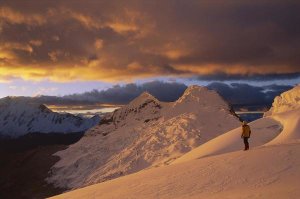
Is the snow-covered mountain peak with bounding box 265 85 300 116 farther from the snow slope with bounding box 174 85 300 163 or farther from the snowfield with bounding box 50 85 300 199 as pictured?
the snowfield with bounding box 50 85 300 199

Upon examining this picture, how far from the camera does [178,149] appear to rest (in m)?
118

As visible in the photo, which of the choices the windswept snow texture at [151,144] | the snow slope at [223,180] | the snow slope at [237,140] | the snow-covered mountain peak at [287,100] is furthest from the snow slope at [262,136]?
the windswept snow texture at [151,144]

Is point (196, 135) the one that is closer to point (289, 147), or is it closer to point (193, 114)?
point (193, 114)

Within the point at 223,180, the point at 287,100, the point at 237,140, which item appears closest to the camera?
the point at 223,180

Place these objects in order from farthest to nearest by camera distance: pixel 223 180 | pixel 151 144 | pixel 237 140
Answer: pixel 151 144, pixel 237 140, pixel 223 180

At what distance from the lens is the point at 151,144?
437 ft

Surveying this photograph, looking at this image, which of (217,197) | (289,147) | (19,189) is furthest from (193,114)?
(217,197)

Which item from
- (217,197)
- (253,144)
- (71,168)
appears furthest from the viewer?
(71,168)

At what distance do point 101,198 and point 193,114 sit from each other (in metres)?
115

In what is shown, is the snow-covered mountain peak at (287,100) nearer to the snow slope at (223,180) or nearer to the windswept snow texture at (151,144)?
the windswept snow texture at (151,144)

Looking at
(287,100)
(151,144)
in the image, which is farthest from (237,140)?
(151,144)

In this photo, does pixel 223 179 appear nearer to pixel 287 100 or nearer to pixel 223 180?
pixel 223 180

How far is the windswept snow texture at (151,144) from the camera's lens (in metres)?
119

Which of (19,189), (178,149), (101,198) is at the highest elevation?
(101,198)
